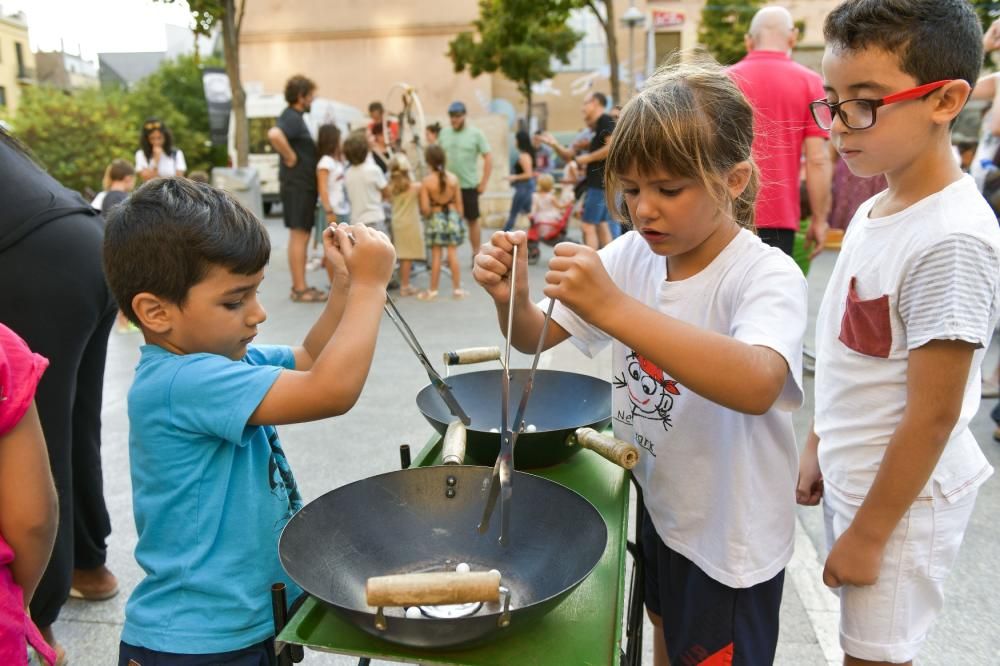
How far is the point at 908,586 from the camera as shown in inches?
53.9

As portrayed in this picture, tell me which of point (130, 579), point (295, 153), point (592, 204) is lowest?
point (130, 579)

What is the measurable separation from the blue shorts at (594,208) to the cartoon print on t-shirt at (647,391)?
5.89m

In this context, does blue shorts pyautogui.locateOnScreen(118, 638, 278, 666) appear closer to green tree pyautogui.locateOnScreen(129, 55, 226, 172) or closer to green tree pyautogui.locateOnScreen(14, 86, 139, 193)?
green tree pyautogui.locateOnScreen(14, 86, 139, 193)

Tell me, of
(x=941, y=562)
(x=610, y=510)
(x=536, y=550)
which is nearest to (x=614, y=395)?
(x=610, y=510)

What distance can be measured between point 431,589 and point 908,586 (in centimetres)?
94

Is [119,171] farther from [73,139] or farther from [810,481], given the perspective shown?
[73,139]

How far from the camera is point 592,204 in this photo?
736 cm

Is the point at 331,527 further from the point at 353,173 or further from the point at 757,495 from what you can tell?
the point at 353,173

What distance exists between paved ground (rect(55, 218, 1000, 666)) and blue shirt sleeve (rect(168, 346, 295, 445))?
1265mm

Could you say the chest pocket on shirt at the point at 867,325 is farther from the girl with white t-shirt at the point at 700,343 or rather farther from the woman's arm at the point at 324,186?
the woman's arm at the point at 324,186

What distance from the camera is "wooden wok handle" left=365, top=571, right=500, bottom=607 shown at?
93 cm

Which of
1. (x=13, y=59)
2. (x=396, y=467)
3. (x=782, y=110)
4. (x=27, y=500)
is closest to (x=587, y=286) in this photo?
(x=27, y=500)

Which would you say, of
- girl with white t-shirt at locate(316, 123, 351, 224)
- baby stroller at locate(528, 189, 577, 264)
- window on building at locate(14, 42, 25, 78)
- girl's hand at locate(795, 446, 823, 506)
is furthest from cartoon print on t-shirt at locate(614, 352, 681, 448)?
window on building at locate(14, 42, 25, 78)

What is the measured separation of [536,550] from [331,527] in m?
0.34
